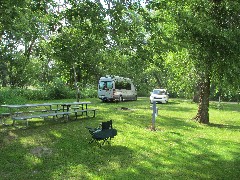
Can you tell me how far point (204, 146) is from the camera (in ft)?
40.1

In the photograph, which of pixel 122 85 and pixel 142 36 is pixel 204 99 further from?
pixel 122 85

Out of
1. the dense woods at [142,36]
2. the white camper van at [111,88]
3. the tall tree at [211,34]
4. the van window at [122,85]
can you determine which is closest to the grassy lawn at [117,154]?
the dense woods at [142,36]

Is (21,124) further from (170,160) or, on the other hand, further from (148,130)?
(170,160)

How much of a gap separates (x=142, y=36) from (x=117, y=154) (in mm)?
4159

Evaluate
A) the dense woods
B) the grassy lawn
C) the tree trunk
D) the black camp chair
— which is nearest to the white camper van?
the dense woods

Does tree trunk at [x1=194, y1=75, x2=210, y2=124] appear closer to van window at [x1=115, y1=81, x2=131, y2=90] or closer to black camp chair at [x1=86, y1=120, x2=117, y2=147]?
black camp chair at [x1=86, y1=120, x2=117, y2=147]

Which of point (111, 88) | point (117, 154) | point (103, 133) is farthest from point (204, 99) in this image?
point (111, 88)

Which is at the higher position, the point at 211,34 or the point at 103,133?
the point at 211,34

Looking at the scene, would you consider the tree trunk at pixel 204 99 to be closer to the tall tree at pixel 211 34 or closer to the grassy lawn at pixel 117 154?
the tall tree at pixel 211 34

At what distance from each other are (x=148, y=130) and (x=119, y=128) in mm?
1481

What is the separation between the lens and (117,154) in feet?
33.5

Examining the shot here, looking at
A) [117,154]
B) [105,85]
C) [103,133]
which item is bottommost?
[117,154]

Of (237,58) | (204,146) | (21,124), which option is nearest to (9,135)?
(21,124)

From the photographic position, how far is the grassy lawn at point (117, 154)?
8.37m
